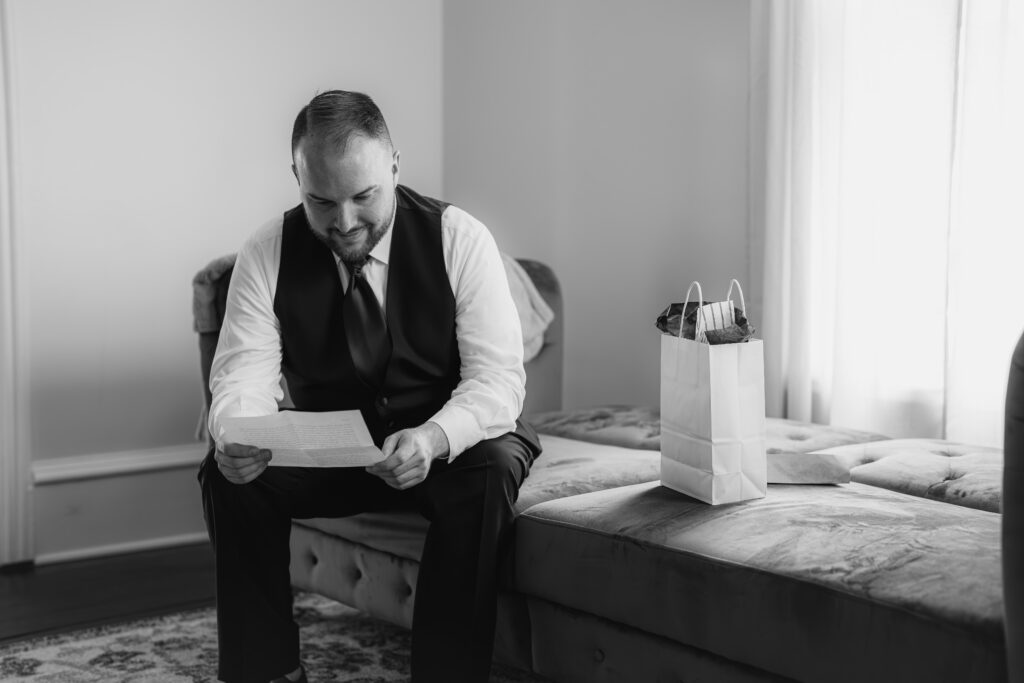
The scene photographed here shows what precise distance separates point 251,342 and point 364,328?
22cm

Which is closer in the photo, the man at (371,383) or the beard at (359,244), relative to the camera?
the man at (371,383)

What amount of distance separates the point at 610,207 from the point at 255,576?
5.88 feet

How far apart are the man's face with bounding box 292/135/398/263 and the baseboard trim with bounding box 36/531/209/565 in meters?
1.50

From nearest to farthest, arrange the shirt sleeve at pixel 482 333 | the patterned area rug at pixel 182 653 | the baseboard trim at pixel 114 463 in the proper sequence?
the shirt sleeve at pixel 482 333, the patterned area rug at pixel 182 653, the baseboard trim at pixel 114 463

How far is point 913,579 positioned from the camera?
4.02 feet

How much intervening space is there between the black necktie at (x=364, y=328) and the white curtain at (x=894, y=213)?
1208 millimetres

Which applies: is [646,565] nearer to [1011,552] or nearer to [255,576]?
[1011,552]

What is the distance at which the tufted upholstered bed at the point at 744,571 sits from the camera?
120cm

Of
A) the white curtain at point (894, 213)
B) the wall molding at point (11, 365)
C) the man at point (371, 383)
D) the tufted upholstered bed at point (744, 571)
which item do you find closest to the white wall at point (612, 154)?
the white curtain at point (894, 213)

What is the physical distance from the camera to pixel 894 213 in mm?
2393

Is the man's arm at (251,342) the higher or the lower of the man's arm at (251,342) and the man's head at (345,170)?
the lower

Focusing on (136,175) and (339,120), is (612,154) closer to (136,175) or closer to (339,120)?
(136,175)

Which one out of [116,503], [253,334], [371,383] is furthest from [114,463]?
[371,383]

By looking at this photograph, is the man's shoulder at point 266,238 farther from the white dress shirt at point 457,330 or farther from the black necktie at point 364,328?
the black necktie at point 364,328
